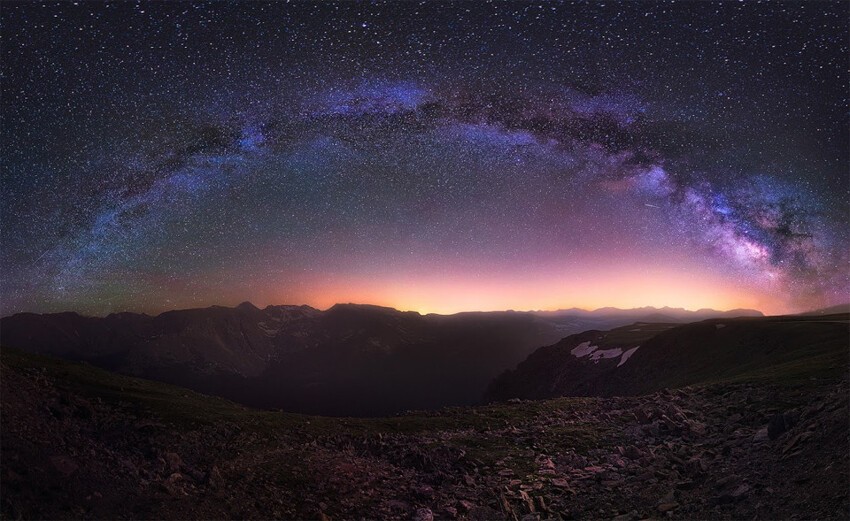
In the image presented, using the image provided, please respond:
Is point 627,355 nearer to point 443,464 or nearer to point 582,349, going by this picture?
point 582,349

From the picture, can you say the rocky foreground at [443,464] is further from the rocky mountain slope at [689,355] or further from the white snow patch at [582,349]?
the white snow patch at [582,349]

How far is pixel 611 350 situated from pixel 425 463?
8047 centimetres

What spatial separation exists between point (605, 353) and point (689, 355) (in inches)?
1109

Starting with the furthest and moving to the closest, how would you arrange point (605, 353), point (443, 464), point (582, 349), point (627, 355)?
point (582, 349) < point (605, 353) < point (627, 355) < point (443, 464)

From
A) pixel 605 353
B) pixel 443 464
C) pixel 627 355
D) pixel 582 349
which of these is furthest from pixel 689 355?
pixel 443 464

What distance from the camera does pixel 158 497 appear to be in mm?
13883

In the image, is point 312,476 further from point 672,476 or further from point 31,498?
point 672,476

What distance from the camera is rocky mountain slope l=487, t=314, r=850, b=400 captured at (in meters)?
42.2

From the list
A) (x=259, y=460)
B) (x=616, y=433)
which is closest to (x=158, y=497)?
(x=259, y=460)

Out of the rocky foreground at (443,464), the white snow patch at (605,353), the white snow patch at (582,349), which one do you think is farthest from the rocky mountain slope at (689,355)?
the rocky foreground at (443,464)

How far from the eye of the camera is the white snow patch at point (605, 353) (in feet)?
279

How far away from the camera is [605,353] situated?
3511 inches

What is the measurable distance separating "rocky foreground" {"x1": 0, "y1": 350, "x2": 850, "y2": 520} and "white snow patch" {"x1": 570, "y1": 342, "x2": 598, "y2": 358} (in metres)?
72.4

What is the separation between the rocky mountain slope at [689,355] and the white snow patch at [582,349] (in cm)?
40
